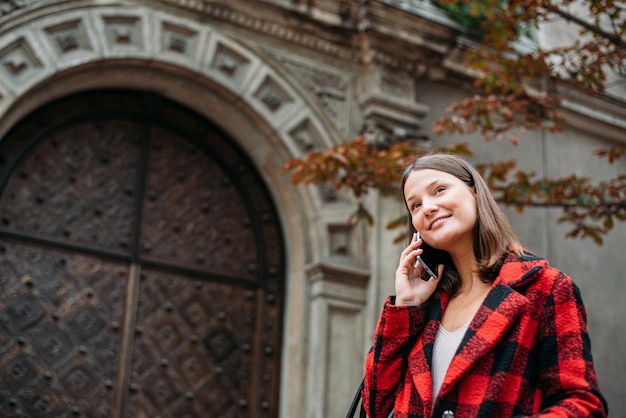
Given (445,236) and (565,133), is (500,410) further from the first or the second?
(565,133)

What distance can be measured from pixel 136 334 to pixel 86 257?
0.67 meters

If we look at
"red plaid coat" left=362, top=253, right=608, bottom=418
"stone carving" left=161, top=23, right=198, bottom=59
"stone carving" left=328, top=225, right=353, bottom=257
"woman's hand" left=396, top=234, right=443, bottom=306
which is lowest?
"red plaid coat" left=362, top=253, right=608, bottom=418

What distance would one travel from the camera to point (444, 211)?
8.40 feet

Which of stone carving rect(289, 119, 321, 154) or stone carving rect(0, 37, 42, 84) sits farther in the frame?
stone carving rect(289, 119, 321, 154)

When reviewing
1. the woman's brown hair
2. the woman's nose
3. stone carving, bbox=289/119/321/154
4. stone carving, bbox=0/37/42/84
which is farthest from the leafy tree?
the woman's nose

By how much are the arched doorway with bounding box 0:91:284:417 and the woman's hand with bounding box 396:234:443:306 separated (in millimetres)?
4049

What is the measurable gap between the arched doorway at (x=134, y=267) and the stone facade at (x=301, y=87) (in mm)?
199

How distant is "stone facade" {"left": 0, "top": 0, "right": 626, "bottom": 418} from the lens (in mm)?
6348

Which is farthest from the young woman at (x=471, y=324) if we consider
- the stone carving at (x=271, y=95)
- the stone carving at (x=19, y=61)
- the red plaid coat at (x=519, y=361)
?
the stone carving at (x=271, y=95)

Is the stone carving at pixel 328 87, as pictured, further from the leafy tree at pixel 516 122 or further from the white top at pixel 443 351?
the white top at pixel 443 351

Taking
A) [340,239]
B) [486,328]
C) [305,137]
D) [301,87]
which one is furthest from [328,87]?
[486,328]

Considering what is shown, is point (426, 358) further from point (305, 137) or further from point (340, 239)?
point (305, 137)

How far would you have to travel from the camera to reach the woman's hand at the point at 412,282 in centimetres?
262

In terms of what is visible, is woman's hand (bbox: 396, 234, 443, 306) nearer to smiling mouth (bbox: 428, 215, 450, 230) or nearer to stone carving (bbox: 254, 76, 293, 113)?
smiling mouth (bbox: 428, 215, 450, 230)
